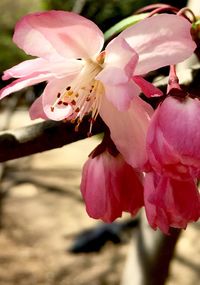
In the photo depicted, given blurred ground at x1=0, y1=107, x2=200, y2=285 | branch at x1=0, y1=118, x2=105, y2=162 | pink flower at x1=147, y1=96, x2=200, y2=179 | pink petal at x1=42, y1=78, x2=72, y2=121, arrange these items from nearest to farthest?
pink flower at x1=147, y1=96, x2=200, y2=179 < pink petal at x1=42, y1=78, x2=72, y2=121 < branch at x1=0, y1=118, x2=105, y2=162 < blurred ground at x1=0, y1=107, x2=200, y2=285

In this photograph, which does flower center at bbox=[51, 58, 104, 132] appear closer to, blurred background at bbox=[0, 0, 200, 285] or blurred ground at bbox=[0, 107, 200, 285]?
blurred background at bbox=[0, 0, 200, 285]

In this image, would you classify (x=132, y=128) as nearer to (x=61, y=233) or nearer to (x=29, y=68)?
(x=29, y=68)

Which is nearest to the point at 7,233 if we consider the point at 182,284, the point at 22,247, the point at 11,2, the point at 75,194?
the point at 22,247

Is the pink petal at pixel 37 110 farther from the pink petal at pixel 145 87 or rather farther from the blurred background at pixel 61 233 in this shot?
the blurred background at pixel 61 233

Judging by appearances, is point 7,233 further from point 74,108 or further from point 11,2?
point 11,2

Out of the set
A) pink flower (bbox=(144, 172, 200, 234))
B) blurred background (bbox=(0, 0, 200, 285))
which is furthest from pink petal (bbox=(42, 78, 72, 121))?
blurred background (bbox=(0, 0, 200, 285))

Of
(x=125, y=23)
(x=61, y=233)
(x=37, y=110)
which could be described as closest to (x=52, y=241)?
(x=61, y=233)

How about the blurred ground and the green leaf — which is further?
the blurred ground

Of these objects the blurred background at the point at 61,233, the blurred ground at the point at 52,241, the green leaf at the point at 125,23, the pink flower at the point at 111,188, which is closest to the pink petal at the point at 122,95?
the pink flower at the point at 111,188
